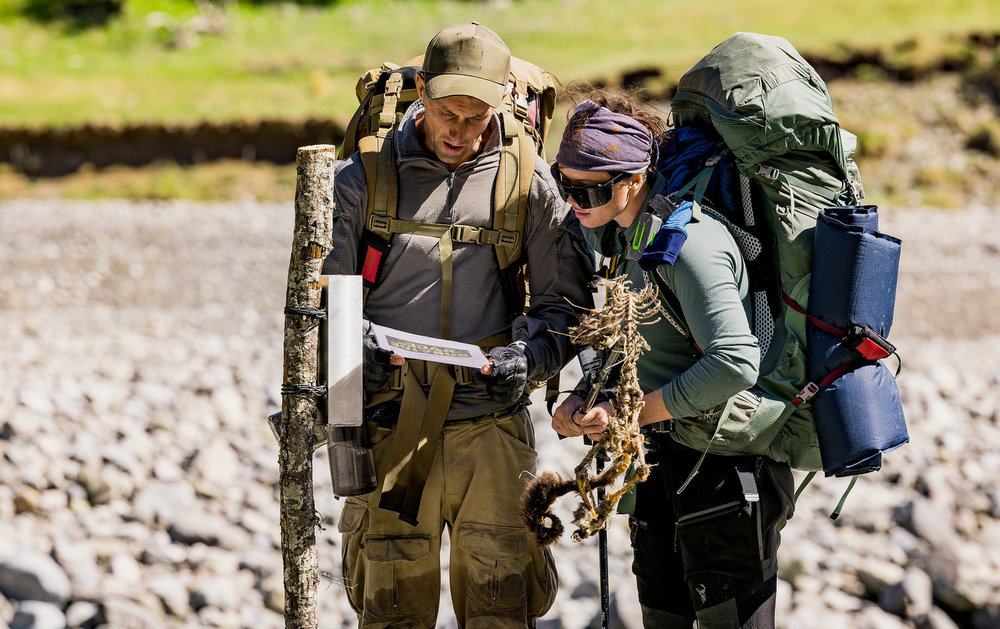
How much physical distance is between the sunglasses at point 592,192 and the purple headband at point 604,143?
0.04 metres

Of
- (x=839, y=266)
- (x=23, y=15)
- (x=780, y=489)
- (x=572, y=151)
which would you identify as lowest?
(x=780, y=489)

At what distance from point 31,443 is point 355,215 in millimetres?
5600

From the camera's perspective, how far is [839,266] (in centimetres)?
329

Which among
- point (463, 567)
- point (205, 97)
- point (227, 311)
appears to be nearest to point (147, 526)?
point (463, 567)

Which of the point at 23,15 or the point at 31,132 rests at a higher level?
the point at 23,15

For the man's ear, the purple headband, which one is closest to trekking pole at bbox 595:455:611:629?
the purple headband

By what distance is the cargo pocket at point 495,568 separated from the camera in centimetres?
396

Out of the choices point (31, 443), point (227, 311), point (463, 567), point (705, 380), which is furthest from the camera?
point (227, 311)

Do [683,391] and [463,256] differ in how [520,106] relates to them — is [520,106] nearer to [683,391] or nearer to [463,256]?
[463,256]

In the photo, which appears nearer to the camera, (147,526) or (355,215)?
(355,215)

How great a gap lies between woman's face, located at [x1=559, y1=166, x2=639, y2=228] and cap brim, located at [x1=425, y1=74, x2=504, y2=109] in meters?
0.42

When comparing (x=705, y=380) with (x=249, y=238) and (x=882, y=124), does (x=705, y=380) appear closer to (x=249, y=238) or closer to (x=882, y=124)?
(x=249, y=238)

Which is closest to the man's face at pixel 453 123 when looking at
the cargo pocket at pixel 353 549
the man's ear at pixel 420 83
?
the man's ear at pixel 420 83

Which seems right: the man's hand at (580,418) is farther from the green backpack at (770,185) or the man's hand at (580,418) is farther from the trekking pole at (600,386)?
the green backpack at (770,185)
